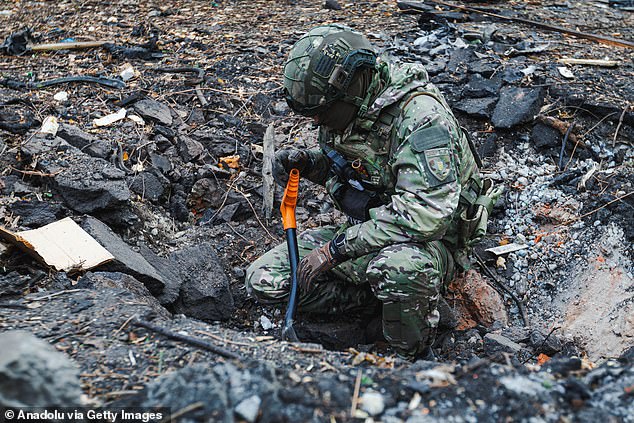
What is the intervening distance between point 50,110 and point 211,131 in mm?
1433

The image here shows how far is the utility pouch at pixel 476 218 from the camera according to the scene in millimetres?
4027

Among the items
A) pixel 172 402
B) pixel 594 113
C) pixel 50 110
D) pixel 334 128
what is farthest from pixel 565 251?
pixel 50 110

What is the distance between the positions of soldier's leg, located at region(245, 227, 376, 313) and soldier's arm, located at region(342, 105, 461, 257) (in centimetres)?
57

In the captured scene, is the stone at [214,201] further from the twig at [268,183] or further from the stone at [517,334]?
the stone at [517,334]

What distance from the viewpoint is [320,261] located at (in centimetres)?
386

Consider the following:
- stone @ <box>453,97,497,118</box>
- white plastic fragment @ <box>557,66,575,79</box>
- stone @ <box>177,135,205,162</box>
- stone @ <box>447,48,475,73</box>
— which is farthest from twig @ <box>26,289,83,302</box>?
white plastic fragment @ <box>557,66,575,79</box>

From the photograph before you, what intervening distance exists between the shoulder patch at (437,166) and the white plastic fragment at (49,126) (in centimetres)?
321

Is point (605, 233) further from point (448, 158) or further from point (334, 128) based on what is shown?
point (334, 128)

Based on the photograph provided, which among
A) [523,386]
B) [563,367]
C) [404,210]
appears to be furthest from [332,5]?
→ [523,386]

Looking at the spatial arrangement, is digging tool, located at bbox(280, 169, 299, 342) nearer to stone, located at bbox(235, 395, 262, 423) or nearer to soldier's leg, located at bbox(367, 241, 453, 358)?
soldier's leg, located at bbox(367, 241, 453, 358)

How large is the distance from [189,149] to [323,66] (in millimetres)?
2183

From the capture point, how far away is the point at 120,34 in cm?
748

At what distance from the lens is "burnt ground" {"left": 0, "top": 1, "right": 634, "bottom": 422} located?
239 centimetres

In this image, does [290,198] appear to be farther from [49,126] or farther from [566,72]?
[566,72]
